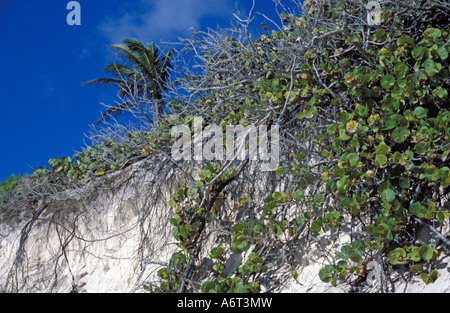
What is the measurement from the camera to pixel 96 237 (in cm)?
564

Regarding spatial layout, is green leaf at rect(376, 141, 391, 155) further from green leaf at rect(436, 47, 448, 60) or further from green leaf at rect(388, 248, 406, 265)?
green leaf at rect(436, 47, 448, 60)

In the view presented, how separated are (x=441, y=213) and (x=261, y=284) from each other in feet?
5.07

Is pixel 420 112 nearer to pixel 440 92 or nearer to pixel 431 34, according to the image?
pixel 440 92

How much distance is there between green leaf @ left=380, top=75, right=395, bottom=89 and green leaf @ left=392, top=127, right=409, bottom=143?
13.8 inches

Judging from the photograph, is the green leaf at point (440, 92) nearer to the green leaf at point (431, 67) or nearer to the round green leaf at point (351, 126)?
the green leaf at point (431, 67)

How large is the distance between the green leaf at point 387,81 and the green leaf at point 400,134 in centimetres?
35

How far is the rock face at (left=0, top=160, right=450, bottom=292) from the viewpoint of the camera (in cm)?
482

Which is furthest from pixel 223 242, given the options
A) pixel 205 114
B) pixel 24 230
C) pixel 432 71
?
pixel 24 230

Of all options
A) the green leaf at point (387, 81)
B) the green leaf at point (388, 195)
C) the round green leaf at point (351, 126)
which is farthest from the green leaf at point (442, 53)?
the green leaf at point (388, 195)

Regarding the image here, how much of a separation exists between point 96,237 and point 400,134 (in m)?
4.35

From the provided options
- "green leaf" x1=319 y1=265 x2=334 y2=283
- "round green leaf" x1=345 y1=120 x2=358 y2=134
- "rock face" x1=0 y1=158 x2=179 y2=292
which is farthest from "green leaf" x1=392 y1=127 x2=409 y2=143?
"rock face" x1=0 y1=158 x2=179 y2=292

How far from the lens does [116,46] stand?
54.8 feet

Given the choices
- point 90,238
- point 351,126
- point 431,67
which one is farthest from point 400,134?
point 90,238

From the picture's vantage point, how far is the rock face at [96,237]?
4.82 metres
